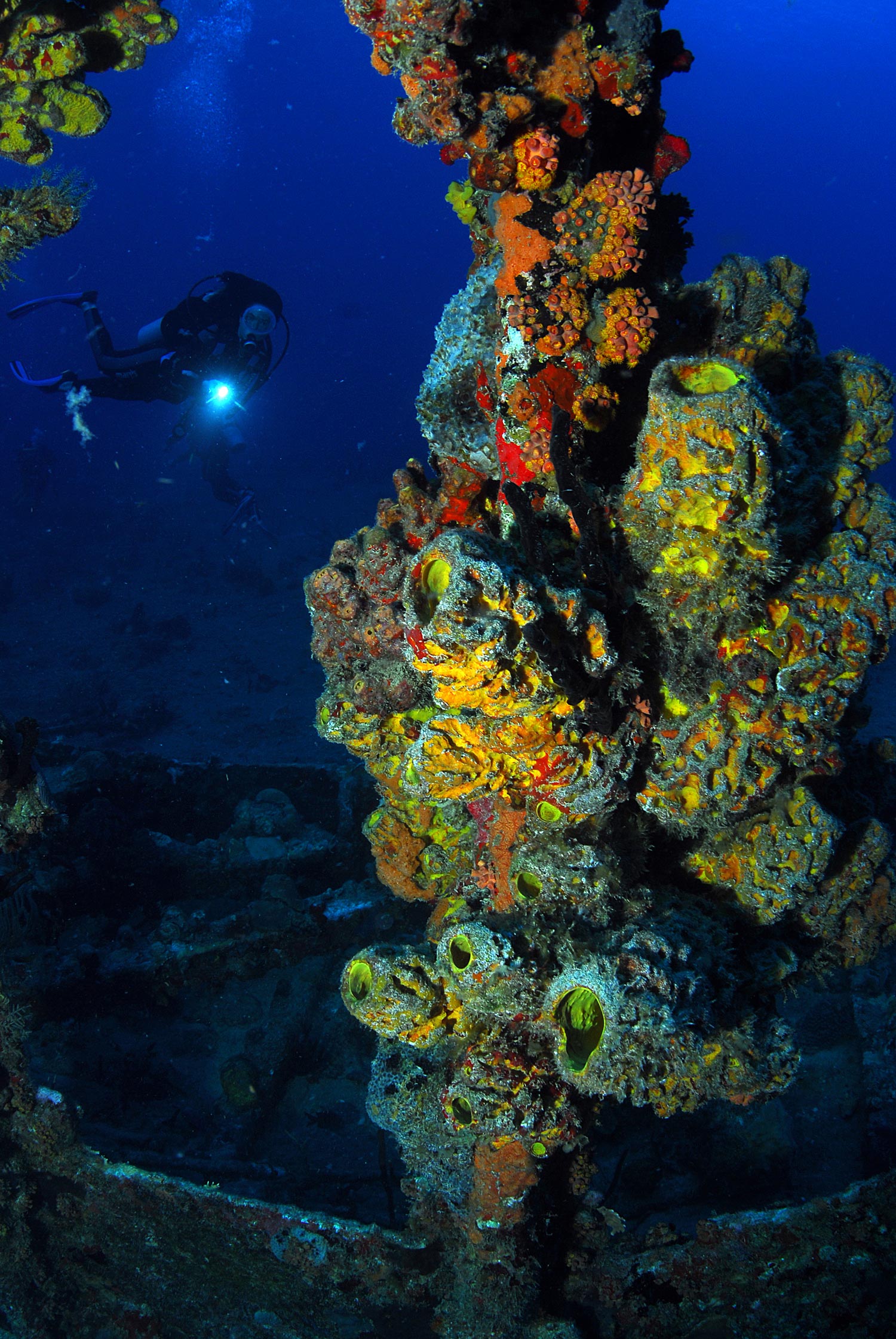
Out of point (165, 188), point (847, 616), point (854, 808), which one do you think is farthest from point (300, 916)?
point (165, 188)

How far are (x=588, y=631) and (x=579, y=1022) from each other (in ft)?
4.60

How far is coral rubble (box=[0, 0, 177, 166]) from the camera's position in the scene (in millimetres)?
2799

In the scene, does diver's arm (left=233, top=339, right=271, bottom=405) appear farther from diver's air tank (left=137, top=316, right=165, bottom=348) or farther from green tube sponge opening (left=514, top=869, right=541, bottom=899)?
green tube sponge opening (left=514, top=869, right=541, bottom=899)

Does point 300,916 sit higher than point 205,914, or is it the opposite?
point 300,916

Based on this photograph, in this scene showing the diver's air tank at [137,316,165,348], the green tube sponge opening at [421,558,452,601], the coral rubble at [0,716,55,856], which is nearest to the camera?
→ the green tube sponge opening at [421,558,452,601]

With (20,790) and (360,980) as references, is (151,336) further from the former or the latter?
(360,980)

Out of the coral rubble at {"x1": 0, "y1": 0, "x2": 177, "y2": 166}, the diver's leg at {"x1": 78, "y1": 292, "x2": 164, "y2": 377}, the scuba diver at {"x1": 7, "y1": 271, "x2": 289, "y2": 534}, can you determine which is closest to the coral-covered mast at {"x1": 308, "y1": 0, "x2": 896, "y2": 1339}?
the coral rubble at {"x1": 0, "y1": 0, "x2": 177, "y2": 166}

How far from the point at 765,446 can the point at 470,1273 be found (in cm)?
391

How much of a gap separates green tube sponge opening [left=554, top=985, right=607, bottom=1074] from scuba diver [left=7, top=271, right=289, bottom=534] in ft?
47.2

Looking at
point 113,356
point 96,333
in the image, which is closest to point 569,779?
point 113,356

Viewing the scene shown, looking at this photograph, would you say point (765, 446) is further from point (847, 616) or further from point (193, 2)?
point (193, 2)

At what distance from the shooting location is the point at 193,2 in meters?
79.2

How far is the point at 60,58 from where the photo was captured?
2832mm

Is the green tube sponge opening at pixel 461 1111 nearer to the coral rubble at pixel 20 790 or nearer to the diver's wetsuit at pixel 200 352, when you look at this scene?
the coral rubble at pixel 20 790
